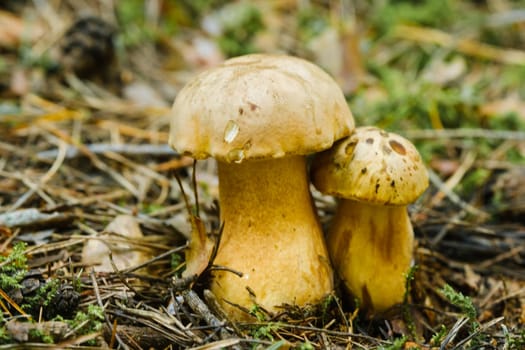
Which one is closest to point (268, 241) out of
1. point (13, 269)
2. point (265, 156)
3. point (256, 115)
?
point (265, 156)

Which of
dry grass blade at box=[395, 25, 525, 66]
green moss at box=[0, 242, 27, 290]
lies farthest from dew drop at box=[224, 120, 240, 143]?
dry grass blade at box=[395, 25, 525, 66]

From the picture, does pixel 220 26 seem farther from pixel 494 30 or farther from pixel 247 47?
pixel 494 30

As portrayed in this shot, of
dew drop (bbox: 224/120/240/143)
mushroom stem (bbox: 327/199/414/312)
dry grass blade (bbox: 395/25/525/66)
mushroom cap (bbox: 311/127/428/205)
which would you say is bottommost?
mushroom stem (bbox: 327/199/414/312)

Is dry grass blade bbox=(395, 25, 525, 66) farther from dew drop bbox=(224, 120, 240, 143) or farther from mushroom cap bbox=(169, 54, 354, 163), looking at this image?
dew drop bbox=(224, 120, 240, 143)

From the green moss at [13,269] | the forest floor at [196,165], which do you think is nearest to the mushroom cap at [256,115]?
the forest floor at [196,165]

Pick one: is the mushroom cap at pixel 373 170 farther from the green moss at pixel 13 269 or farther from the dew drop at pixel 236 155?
the green moss at pixel 13 269
